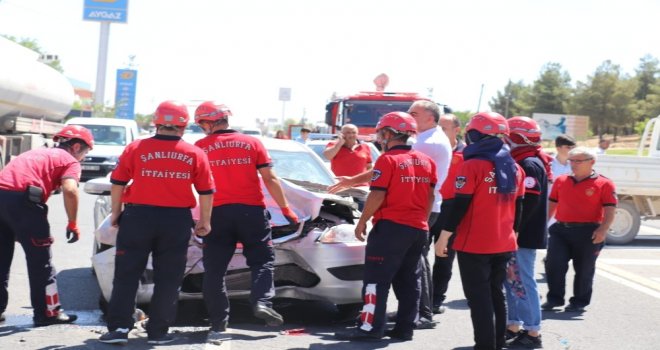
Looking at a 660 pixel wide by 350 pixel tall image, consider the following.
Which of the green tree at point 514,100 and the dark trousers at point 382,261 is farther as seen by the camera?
the green tree at point 514,100

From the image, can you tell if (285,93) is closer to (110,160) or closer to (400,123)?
(110,160)

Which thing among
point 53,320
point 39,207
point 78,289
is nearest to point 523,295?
point 53,320

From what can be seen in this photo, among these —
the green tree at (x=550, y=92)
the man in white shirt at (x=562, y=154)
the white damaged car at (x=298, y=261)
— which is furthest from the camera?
the green tree at (x=550, y=92)

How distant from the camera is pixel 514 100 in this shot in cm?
11300

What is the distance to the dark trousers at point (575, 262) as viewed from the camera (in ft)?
29.6

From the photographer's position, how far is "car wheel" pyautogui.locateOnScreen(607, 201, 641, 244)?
50.5 feet

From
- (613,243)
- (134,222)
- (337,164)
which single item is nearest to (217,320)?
(134,222)

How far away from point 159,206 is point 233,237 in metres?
0.83

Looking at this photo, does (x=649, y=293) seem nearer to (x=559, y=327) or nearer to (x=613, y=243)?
(x=559, y=327)

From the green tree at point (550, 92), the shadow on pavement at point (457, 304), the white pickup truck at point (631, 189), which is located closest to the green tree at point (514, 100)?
the green tree at point (550, 92)

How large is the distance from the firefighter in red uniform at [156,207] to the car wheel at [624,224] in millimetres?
10805

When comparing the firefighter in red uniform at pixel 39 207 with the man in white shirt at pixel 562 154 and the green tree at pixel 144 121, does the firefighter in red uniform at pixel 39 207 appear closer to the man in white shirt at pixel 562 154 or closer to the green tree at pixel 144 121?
the man in white shirt at pixel 562 154

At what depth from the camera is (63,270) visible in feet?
32.6

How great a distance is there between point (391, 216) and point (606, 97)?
8326 centimetres
